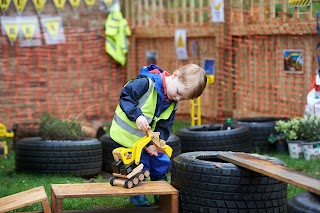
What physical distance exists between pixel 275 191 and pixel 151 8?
8.94m

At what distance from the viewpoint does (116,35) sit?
12.8 m

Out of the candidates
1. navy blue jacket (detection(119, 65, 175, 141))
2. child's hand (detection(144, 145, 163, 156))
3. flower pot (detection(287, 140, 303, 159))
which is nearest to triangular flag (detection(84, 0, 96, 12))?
flower pot (detection(287, 140, 303, 159))

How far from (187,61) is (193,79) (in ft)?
24.6

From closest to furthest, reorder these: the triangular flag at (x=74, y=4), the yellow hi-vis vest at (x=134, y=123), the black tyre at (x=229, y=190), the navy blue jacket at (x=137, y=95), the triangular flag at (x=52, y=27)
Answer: the black tyre at (x=229, y=190) → the navy blue jacket at (x=137, y=95) → the yellow hi-vis vest at (x=134, y=123) → the triangular flag at (x=52, y=27) → the triangular flag at (x=74, y=4)

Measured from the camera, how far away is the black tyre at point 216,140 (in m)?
8.38

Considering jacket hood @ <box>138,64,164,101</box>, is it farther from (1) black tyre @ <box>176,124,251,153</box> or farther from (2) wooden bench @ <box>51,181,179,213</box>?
(1) black tyre @ <box>176,124,251,153</box>

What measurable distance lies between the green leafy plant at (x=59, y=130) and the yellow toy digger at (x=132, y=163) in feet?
8.53

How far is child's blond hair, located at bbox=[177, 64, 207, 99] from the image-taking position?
5463 mm

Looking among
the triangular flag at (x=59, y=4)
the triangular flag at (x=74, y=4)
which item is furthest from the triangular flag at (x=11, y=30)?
the triangular flag at (x=74, y=4)

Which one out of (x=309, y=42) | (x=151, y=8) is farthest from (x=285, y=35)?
(x=151, y=8)

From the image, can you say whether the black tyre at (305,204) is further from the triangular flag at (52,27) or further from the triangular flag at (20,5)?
the triangular flag at (52,27)

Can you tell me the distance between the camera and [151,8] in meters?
13.6

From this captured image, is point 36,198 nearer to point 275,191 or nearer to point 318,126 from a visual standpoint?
point 275,191

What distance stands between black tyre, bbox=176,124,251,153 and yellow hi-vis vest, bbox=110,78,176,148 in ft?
8.48
